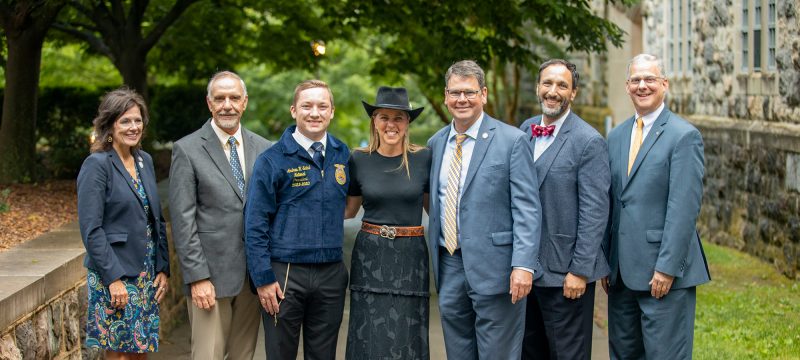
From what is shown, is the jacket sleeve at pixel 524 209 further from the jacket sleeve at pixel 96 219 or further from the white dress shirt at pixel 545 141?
the jacket sleeve at pixel 96 219

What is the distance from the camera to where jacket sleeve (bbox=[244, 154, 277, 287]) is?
528 centimetres

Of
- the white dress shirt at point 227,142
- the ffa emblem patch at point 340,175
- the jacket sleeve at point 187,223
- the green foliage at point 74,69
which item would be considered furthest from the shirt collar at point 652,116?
the green foliage at point 74,69

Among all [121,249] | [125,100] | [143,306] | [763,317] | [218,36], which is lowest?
[763,317]

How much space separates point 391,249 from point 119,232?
147cm

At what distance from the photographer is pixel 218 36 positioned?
1630 centimetres

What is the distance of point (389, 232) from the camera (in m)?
5.42

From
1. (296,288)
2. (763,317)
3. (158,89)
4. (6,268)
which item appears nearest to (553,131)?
(296,288)

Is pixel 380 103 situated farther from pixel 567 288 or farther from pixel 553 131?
pixel 567 288

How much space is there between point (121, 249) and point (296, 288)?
96cm

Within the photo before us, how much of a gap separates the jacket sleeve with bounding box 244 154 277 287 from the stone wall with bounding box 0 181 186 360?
1.25m

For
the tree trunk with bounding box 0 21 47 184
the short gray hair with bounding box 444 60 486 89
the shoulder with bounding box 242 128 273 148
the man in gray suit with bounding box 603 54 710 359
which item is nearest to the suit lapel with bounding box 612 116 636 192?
the man in gray suit with bounding box 603 54 710 359

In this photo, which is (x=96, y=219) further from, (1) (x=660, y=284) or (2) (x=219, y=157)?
(1) (x=660, y=284)

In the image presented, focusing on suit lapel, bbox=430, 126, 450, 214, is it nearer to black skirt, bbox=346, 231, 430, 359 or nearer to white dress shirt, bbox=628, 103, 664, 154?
black skirt, bbox=346, 231, 430, 359

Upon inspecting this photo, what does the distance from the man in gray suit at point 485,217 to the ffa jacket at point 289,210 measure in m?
0.60
